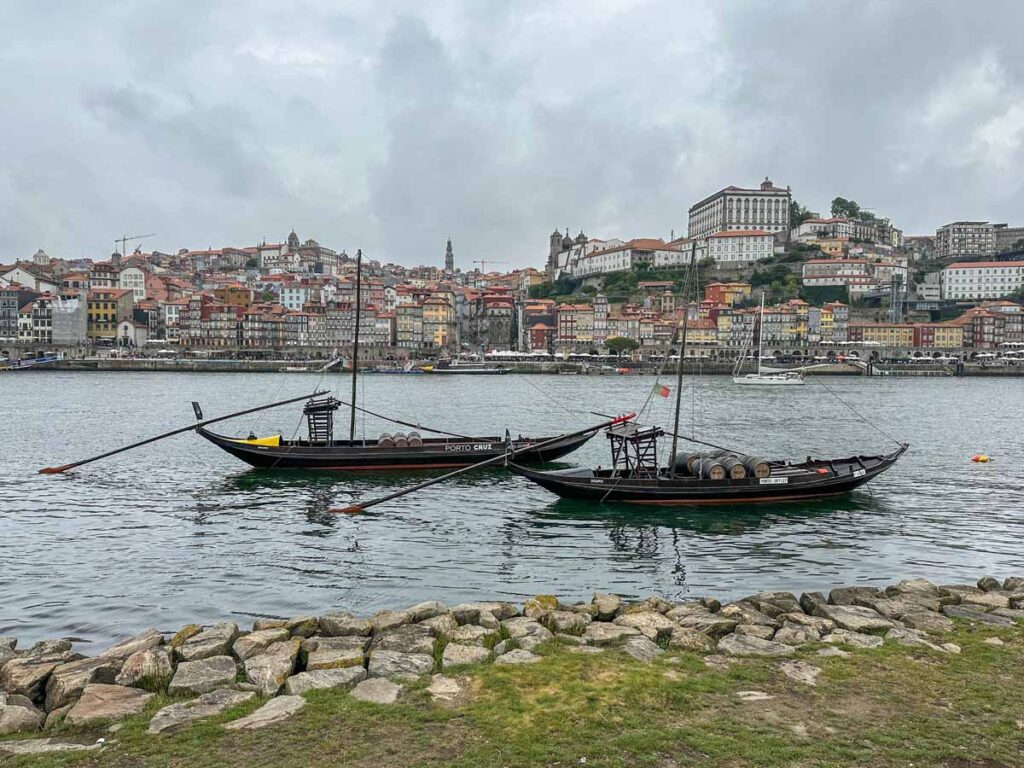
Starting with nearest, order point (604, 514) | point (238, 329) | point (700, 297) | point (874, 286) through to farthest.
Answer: point (604, 514) < point (238, 329) < point (874, 286) < point (700, 297)

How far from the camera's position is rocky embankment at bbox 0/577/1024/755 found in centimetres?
811

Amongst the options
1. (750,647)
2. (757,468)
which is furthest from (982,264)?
(750,647)

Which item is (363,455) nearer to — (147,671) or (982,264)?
(147,671)

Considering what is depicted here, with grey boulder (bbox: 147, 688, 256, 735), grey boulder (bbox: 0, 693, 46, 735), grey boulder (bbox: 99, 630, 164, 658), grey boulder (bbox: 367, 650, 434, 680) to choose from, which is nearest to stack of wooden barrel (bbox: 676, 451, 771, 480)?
grey boulder (bbox: 367, 650, 434, 680)

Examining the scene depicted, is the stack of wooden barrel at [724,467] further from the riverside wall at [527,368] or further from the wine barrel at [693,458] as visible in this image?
the riverside wall at [527,368]

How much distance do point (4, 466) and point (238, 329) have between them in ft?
385

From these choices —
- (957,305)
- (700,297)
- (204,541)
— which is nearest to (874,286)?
(957,305)

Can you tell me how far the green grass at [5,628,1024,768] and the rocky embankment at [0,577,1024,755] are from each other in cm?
30

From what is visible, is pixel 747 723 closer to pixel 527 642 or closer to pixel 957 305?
pixel 527 642

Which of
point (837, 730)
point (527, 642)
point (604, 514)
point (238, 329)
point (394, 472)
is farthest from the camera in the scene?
point (238, 329)

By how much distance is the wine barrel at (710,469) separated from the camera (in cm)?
2219

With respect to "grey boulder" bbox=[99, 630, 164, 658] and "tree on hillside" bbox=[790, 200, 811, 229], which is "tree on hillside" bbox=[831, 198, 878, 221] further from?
"grey boulder" bbox=[99, 630, 164, 658]

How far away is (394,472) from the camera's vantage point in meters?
28.9

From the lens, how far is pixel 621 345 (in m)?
140
